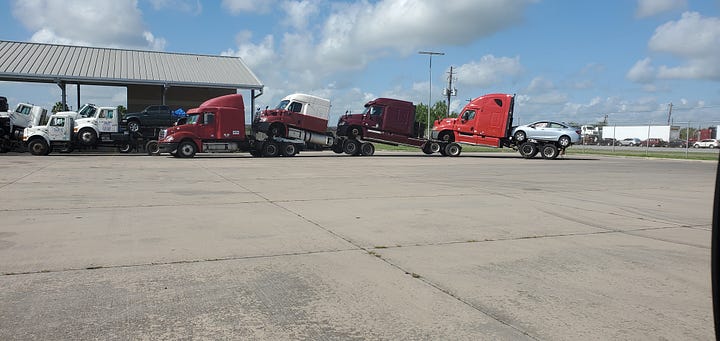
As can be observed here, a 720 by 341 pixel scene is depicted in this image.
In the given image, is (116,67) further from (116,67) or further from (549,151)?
(549,151)

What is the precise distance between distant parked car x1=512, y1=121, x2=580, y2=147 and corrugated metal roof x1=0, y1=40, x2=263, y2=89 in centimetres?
1819

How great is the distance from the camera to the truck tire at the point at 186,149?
2542 centimetres

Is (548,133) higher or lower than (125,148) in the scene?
higher

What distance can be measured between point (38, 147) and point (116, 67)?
12725mm

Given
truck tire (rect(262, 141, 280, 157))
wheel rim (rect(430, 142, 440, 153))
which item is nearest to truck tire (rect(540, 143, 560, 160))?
wheel rim (rect(430, 142, 440, 153))

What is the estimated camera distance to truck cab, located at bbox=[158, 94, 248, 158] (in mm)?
25250

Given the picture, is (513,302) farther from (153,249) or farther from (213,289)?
(153,249)

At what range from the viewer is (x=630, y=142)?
71562mm

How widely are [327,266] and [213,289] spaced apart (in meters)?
1.25

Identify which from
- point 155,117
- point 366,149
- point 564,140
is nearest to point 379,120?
point 366,149

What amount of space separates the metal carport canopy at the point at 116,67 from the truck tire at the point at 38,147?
7805 millimetres

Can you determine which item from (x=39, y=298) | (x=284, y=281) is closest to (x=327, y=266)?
A: (x=284, y=281)

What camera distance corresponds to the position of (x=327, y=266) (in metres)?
5.35

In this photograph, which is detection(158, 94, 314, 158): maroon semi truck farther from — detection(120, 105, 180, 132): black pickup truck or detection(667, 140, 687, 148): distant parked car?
detection(667, 140, 687, 148): distant parked car
